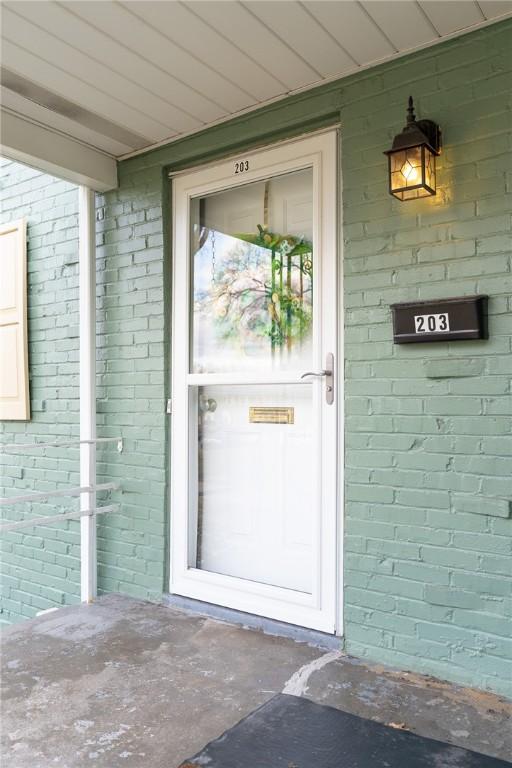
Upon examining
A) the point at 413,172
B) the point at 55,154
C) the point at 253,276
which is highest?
the point at 55,154

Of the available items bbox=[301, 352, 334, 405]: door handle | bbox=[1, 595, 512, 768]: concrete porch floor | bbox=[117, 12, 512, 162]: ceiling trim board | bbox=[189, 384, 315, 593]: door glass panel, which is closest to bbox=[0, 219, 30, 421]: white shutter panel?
bbox=[117, 12, 512, 162]: ceiling trim board

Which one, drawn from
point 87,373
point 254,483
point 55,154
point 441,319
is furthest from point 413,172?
point 87,373

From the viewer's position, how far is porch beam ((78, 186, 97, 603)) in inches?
133

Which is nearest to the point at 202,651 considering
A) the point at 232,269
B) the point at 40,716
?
the point at 40,716

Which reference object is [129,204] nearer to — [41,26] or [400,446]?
[41,26]

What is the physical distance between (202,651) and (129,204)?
241 cm

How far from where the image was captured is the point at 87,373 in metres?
3.43

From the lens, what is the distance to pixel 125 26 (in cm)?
225

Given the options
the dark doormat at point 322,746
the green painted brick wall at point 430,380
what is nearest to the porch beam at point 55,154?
the green painted brick wall at point 430,380

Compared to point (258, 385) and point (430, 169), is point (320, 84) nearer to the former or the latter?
point (430, 169)

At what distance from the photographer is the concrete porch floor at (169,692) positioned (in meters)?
1.88

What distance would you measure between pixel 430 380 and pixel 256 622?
1.43m

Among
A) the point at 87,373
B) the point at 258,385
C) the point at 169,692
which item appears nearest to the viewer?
the point at 169,692

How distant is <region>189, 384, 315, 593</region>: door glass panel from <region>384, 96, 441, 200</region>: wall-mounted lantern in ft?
3.26
